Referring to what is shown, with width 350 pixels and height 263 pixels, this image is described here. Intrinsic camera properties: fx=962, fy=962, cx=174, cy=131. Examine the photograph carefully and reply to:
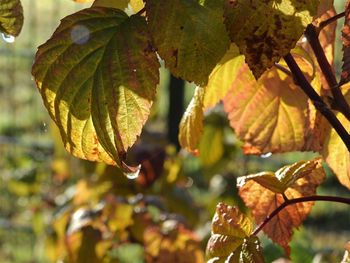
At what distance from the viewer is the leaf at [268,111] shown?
4.32 feet

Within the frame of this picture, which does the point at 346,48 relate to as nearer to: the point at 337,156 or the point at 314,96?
the point at 314,96

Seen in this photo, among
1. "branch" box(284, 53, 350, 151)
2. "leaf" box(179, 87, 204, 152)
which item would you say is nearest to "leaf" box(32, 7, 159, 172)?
"branch" box(284, 53, 350, 151)

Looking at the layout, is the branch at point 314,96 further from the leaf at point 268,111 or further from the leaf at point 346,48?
the leaf at point 268,111

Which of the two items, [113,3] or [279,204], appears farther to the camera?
[279,204]

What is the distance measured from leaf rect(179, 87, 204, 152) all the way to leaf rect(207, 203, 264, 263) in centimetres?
18

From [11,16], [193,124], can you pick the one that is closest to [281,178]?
[193,124]

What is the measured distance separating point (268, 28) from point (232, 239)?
27cm

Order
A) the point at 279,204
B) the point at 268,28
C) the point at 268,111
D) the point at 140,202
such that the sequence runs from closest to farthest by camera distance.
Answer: the point at 268,28, the point at 279,204, the point at 268,111, the point at 140,202

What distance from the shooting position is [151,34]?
0.94 meters

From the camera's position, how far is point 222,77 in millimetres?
1312

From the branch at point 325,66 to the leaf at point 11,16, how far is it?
0.30 m

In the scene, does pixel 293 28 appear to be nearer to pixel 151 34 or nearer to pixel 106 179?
pixel 151 34

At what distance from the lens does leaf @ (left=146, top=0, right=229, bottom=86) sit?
932mm

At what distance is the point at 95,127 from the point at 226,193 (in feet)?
A: 7.72
